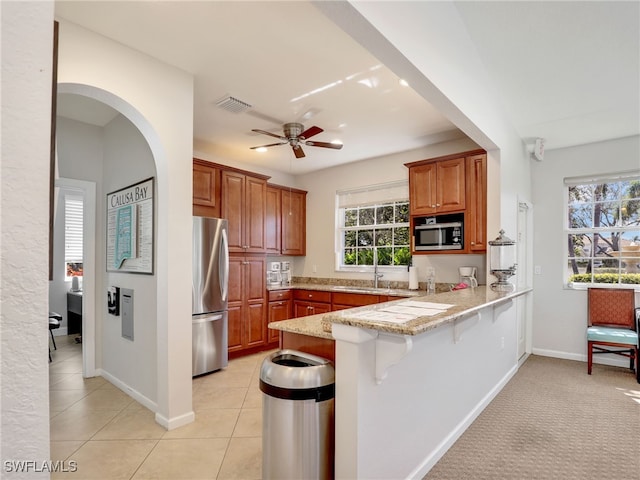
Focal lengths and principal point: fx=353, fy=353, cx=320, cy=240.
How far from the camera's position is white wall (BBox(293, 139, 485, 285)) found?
459 centimetres

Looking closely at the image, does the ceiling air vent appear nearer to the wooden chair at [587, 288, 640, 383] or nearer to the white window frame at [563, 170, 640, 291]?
the white window frame at [563, 170, 640, 291]

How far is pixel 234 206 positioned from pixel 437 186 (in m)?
2.58

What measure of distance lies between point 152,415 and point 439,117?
12.9ft

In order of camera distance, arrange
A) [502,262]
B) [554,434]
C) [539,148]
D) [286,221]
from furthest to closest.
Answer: [286,221] → [539,148] → [502,262] → [554,434]

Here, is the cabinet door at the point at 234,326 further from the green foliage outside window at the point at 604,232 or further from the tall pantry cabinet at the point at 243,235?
the green foliage outside window at the point at 604,232

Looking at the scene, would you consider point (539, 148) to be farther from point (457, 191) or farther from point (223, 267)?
point (223, 267)

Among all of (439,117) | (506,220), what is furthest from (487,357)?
(439,117)

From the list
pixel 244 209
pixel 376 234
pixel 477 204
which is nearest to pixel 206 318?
pixel 244 209

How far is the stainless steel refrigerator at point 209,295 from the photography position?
378cm

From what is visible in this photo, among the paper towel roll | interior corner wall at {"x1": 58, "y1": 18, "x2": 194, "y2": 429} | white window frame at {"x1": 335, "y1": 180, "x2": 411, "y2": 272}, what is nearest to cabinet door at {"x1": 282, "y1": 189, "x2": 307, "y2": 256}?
white window frame at {"x1": 335, "y1": 180, "x2": 411, "y2": 272}

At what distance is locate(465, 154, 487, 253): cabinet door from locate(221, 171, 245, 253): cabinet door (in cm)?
282

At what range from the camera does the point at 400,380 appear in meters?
1.91

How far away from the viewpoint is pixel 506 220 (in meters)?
3.81

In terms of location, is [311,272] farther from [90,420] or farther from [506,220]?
[90,420]
